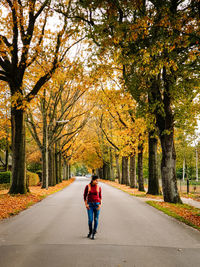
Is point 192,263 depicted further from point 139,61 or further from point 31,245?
point 139,61

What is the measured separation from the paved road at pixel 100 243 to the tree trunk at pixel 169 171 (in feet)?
16.1

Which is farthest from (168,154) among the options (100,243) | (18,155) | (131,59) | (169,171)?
(18,155)

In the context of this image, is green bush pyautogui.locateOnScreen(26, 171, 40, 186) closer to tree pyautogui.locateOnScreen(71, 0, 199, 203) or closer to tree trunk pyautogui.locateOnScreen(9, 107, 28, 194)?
tree trunk pyautogui.locateOnScreen(9, 107, 28, 194)

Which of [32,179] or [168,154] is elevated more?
[168,154]

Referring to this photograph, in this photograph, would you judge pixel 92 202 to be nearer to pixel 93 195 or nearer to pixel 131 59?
pixel 93 195

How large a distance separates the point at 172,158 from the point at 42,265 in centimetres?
1071

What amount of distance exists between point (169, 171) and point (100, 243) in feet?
28.8

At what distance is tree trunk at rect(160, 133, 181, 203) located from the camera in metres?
13.4

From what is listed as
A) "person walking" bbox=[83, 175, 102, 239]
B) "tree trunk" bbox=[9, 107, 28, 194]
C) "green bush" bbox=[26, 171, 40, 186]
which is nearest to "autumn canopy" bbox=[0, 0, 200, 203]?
"tree trunk" bbox=[9, 107, 28, 194]

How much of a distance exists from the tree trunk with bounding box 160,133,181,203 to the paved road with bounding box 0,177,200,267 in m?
4.91

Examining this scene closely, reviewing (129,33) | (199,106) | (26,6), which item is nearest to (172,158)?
(199,106)

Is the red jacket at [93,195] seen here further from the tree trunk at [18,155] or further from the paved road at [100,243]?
the tree trunk at [18,155]

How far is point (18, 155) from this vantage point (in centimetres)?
1522

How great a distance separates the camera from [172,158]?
13664 mm
